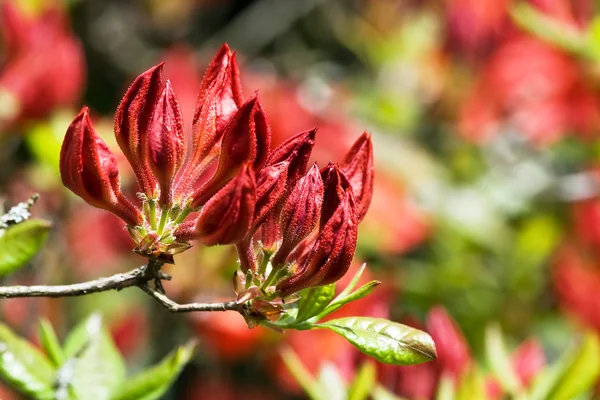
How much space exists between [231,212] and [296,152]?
8cm

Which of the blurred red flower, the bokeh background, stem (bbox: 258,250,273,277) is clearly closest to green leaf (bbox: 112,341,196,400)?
stem (bbox: 258,250,273,277)

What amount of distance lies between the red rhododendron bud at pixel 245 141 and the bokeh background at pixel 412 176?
0.59 metres

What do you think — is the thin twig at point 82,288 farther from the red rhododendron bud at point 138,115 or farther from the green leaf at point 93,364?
the green leaf at point 93,364

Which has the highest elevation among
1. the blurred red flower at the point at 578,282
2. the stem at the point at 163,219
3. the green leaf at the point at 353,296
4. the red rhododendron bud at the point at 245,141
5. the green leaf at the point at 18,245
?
the blurred red flower at the point at 578,282

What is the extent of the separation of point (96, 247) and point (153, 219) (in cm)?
155

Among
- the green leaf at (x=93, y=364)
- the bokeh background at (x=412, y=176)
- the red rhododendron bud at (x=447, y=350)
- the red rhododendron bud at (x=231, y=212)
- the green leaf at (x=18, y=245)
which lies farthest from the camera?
the bokeh background at (x=412, y=176)

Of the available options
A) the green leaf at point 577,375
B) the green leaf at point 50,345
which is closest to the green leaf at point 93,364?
the green leaf at point 50,345

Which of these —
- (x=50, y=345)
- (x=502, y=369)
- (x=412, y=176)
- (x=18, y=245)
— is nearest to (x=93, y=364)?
(x=50, y=345)

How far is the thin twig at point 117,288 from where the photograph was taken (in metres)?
0.63

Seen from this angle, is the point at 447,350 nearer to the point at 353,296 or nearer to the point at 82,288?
the point at 353,296

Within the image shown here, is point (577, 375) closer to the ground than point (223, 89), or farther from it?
closer to the ground

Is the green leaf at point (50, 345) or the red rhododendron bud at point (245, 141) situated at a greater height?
the red rhododendron bud at point (245, 141)

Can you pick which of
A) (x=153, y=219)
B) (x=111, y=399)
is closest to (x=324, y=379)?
(x=111, y=399)

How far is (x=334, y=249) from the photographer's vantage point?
0.65 metres
